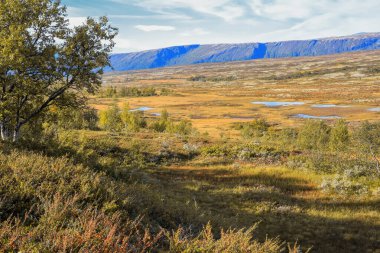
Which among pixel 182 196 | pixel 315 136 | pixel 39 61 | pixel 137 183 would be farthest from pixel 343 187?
pixel 315 136

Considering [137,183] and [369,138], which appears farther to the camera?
[369,138]

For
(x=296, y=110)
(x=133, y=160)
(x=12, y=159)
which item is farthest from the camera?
(x=296, y=110)

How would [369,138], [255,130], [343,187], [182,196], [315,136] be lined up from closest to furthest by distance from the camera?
[182,196], [343,187], [369,138], [315,136], [255,130]

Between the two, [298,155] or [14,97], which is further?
[298,155]

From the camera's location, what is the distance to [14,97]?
55.0 ft

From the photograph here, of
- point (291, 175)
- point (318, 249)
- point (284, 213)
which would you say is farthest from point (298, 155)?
point (318, 249)

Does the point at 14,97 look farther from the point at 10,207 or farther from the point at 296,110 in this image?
the point at 296,110

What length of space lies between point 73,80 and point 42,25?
11.6 ft

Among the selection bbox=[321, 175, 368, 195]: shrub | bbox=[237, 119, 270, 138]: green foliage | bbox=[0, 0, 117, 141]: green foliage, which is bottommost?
bbox=[237, 119, 270, 138]: green foliage

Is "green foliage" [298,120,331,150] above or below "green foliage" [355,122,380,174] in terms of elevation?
below

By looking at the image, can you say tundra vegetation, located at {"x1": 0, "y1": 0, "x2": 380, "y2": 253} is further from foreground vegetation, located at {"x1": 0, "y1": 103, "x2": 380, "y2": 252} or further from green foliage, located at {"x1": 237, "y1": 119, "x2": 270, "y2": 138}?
green foliage, located at {"x1": 237, "y1": 119, "x2": 270, "y2": 138}

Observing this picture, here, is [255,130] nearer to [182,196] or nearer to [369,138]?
[369,138]

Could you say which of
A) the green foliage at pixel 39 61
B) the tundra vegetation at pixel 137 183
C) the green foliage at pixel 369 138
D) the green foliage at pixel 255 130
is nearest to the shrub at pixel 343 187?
the tundra vegetation at pixel 137 183

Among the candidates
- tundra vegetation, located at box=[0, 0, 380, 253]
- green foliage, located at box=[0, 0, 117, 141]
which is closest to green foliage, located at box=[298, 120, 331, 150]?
tundra vegetation, located at box=[0, 0, 380, 253]
